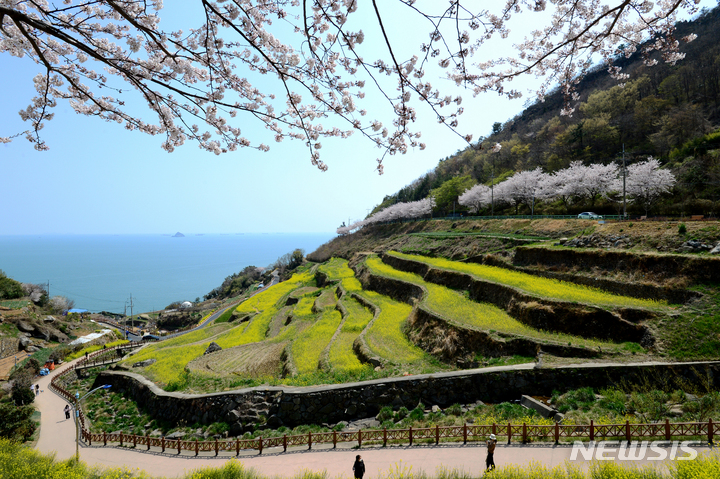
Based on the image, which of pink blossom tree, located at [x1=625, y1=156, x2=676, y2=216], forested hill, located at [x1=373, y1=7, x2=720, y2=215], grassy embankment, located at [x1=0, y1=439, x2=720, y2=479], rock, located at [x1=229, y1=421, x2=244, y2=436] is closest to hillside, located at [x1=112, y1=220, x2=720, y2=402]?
rock, located at [x1=229, y1=421, x2=244, y2=436]

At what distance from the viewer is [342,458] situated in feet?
30.3

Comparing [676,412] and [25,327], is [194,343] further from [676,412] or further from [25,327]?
[676,412]

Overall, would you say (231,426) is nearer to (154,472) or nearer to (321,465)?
(154,472)

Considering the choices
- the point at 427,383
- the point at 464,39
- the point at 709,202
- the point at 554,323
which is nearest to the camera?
the point at 464,39

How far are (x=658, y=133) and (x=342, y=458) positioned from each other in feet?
182

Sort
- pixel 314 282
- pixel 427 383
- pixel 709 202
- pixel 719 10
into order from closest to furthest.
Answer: pixel 427 383, pixel 709 202, pixel 314 282, pixel 719 10

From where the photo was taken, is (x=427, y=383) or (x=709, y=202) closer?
(x=427, y=383)

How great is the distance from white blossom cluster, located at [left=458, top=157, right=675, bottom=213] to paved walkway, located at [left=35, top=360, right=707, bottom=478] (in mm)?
31098

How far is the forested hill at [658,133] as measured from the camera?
3017 cm

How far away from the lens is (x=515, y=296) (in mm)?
16188

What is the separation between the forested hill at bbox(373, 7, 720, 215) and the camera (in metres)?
30.2

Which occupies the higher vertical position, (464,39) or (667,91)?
(667,91)

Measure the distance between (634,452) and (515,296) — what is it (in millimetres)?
9251

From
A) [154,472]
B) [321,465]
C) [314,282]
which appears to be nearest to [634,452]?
[321,465]
